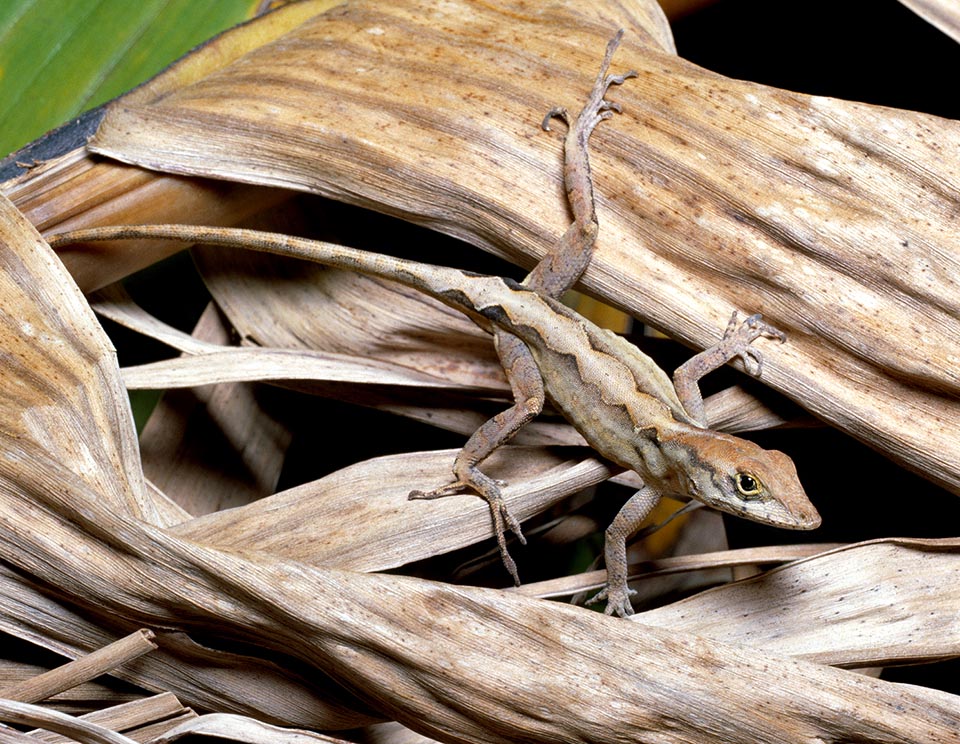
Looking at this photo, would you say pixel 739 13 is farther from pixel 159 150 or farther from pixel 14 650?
pixel 14 650

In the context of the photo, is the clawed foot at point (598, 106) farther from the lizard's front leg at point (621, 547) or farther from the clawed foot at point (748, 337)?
the lizard's front leg at point (621, 547)

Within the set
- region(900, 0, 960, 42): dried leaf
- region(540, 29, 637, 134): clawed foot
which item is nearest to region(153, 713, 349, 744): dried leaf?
region(540, 29, 637, 134): clawed foot

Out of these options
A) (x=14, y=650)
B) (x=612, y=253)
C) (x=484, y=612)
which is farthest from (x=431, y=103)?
(x=14, y=650)

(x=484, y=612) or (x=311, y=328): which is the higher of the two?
(x=311, y=328)

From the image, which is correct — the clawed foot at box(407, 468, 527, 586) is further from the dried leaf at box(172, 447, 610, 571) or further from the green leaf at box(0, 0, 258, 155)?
the green leaf at box(0, 0, 258, 155)

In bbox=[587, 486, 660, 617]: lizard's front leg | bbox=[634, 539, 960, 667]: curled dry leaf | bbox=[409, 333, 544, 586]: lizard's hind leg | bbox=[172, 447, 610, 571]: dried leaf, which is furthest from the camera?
bbox=[587, 486, 660, 617]: lizard's front leg

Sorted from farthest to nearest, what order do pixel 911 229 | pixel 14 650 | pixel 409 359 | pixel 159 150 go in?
Answer: pixel 409 359
pixel 159 150
pixel 14 650
pixel 911 229

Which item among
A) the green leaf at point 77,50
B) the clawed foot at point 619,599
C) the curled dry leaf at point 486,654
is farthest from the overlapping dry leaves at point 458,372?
the clawed foot at point 619,599

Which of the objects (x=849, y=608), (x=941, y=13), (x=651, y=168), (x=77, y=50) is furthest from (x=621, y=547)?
(x=77, y=50)
